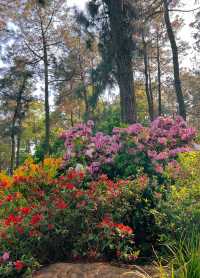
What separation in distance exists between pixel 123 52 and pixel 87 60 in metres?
19.4

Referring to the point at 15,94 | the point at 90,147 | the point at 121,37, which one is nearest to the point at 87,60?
the point at 15,94

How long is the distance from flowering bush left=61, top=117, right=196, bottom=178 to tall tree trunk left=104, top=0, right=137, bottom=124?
157 inches

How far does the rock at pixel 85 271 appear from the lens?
11.0 ft

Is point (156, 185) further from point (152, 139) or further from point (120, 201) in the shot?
point (152, 139)

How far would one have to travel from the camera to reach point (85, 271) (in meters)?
3.46

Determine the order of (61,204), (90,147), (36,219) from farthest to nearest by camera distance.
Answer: (90,147) < (61,204) < (36,219)

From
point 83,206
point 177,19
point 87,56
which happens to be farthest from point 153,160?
point 87,56

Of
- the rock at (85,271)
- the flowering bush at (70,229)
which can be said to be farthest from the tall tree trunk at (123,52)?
the rock at (85,271)

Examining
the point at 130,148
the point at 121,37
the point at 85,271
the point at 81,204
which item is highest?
the point at 121,37

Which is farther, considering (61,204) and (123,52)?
(123,52)

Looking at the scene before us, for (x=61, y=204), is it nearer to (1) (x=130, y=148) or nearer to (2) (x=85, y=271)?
(2) (x=85, y=271)

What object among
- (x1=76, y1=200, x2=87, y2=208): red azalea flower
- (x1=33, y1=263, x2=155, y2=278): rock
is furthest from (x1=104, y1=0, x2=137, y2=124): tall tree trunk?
(x1=33, y1=263, x2=155, y2=278): rock

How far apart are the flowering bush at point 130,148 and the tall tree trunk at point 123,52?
3.98 meters

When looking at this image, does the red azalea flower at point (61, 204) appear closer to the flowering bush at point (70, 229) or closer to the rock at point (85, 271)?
the flowering bush at point (70, 229)
